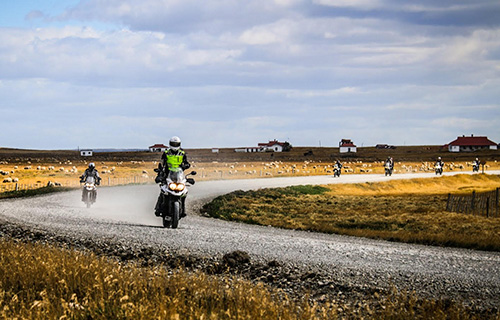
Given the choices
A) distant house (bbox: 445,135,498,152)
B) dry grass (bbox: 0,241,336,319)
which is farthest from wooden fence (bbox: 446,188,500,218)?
distant house (bbox: 445,135,498,152)

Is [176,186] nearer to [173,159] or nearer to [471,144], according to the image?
[173,159]

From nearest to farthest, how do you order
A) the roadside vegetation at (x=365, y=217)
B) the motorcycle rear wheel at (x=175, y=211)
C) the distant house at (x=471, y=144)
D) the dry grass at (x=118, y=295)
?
the dry grass at (x=118, y=295)
the motorcycle rear wheel at (x=175, y=211)
the roadside vegetation at (x=365, y=217)
the distant house at (x=471, y=144)

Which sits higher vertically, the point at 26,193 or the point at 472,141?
the point at 472,141

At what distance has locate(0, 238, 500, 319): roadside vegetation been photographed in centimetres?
702

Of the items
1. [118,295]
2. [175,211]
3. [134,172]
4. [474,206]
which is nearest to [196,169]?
[134,172]

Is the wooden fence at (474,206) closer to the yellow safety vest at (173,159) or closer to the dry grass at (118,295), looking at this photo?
the yellow safety vest at (173,159)

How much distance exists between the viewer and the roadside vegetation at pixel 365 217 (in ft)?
65.9

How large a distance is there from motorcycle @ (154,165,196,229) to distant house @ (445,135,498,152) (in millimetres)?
176605

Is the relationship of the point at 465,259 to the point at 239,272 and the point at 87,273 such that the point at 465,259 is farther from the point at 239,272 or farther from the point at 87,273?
the point at 87,273

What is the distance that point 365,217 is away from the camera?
86.7ft

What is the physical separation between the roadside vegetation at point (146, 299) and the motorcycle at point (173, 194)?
5608 mm

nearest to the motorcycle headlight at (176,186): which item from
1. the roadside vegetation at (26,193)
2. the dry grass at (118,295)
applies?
the dry grass at (118,295)

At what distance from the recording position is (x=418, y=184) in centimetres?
5828

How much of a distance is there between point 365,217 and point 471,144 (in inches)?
6564
